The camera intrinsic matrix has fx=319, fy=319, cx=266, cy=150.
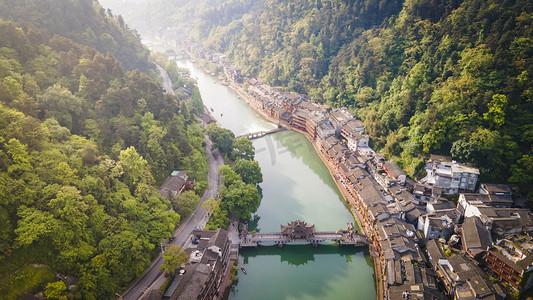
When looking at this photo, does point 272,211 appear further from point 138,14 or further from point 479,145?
point 138,14

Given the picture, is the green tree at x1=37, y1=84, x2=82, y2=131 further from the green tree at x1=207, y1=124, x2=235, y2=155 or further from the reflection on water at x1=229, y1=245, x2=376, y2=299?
the reflection on water at x1=229, y1=245, x2=376, y2=299

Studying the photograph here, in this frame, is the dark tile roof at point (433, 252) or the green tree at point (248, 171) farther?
the green tree at point (248, 171)

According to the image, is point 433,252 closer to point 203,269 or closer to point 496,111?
point 496,111

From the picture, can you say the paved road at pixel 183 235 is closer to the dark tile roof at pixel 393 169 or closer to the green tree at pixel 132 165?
the green tree at pixel 132 165

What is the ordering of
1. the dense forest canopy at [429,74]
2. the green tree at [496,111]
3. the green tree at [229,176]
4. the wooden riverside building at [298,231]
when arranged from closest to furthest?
1. the wooden riverside building at [298,231]
2. the dense forest canopy at [429,74]
3. the green tree at [496,111]
4. the green tree at [229,176]

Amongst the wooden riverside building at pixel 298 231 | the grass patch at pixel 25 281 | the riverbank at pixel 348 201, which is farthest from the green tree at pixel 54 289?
the riverbank at pixel 348 201

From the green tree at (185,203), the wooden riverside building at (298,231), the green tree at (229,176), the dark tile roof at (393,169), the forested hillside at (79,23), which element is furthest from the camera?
the forested hillside at (79,23)

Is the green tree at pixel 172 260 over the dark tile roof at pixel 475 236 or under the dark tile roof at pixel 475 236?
over

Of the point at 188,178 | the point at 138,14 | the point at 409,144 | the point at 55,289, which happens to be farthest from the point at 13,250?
the point at 138,14
